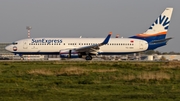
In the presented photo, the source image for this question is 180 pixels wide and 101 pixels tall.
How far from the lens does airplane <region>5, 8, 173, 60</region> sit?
220 ft

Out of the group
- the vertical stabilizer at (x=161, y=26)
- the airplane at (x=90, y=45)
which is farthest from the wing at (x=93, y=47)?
the vertical stabilizer at (x=161, y=26)

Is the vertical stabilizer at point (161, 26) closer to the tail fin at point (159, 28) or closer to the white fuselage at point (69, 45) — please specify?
the tail fin at point (159, 28)

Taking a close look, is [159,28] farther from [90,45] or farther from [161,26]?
[90,45]

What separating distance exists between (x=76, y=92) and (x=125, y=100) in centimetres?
386

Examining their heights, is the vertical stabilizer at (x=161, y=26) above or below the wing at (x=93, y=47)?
above

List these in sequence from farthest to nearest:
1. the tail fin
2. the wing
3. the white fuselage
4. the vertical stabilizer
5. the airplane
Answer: the vertical stabilizer < the tail fin < the white fuselage < the airplane < the wing

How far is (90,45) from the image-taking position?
68.5m

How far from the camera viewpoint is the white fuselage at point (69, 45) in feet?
221

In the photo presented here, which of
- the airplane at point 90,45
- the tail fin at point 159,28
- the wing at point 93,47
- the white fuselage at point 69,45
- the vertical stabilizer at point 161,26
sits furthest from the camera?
the vertical stabilizer at point 161,26

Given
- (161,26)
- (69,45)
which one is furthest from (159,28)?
(69,45)

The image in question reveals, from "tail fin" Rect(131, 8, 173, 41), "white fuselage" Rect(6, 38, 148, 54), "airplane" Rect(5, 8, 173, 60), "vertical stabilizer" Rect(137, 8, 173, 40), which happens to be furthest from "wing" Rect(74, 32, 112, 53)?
"vertical stabilizer" Rect(137, 8, 173, 40)

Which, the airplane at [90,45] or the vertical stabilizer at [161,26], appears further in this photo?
the vertical stabilizer at [161,26]

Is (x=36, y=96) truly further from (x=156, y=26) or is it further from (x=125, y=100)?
(x=156, y=26)

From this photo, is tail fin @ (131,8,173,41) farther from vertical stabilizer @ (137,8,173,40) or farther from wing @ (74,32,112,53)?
wing @ (74,32,112,53)
